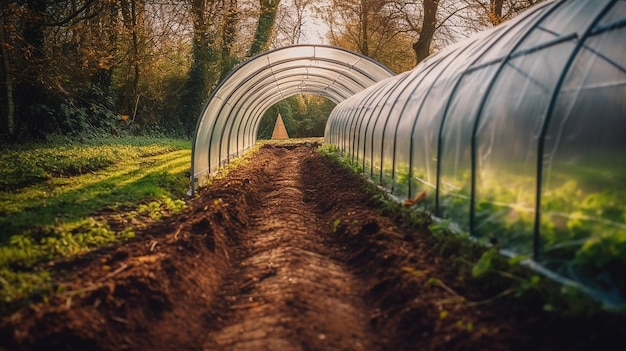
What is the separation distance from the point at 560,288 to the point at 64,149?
1552 cm

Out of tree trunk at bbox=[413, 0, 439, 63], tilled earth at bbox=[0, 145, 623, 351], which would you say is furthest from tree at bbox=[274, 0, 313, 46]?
tilled earth at bbox=[0, 145, 623, 351]

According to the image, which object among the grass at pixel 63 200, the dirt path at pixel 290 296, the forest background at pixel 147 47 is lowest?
the dirt path at pixel 290 296

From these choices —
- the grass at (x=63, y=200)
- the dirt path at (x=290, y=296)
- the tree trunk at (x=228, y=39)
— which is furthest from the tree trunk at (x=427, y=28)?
the dirt path at (x=290, y=296)

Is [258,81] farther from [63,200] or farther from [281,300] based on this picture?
[281,300]

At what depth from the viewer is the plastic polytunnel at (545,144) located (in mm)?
4180

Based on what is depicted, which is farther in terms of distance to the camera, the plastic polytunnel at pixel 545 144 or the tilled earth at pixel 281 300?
the plastic polytunnel at pixel 545 144

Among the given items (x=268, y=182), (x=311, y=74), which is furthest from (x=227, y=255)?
(x=311, y=74)

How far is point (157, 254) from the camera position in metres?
5.71

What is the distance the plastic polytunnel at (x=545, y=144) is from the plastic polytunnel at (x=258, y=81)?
628 cm

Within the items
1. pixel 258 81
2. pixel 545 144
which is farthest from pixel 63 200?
pixel 258 81

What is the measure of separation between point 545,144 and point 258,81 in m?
15.9

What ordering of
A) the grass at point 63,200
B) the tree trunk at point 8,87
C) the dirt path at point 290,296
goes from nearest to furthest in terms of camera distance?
1. the dirt path at point 290,296
2. the grass at point 63,200
3. the tree trunk at point 8,87

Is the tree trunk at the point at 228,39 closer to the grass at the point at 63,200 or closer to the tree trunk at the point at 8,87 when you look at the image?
the tree trunk at the point at 8,87

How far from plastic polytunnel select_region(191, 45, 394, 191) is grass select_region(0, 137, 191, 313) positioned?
109cm
